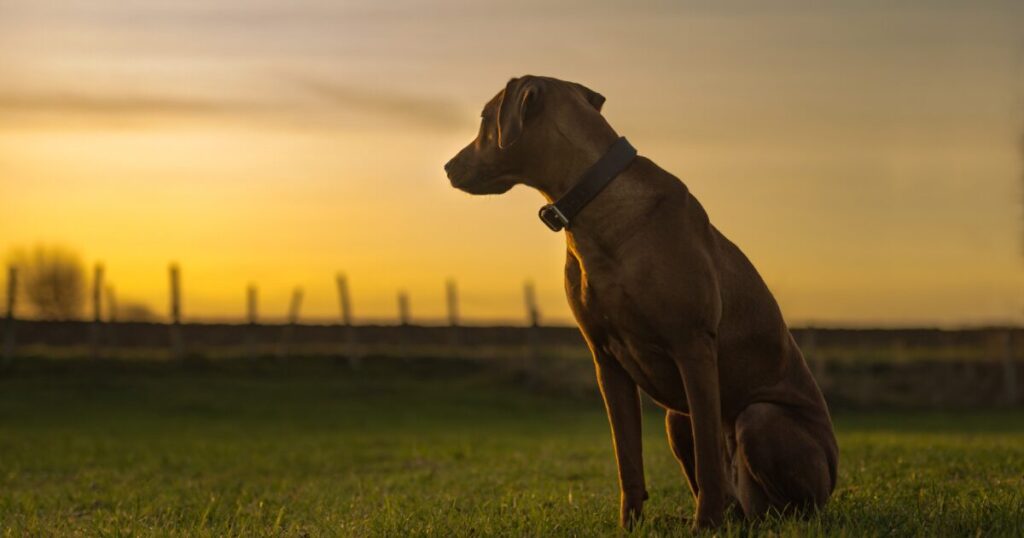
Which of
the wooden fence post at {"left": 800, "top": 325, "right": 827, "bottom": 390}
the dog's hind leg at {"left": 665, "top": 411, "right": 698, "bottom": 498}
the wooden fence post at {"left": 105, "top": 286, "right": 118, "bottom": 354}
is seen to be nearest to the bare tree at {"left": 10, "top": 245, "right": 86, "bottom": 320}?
the wooden fence post at {"left": 105, "top": 286, "right": 118, "bottom": 354}

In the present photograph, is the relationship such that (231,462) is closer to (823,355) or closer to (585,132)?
(585,132)

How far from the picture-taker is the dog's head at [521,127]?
5.57 m

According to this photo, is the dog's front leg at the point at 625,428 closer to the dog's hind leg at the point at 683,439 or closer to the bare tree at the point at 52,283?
the dog's hind leg at the point at 683,439

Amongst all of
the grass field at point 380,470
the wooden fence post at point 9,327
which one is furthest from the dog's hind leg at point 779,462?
the wooden fence post at point 9,327

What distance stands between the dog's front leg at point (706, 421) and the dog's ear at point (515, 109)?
1290mm

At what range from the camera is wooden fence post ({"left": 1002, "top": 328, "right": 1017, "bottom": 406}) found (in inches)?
1485

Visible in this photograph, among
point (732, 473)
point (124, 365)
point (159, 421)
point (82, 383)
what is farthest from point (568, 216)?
point (124, 365)

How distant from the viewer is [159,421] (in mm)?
29078

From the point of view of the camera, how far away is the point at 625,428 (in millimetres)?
6039

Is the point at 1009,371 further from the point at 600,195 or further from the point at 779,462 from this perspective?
the point at 600,195

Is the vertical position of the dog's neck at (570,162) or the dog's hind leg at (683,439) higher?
the dog's neck at (570,162)

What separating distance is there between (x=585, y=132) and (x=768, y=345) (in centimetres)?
148

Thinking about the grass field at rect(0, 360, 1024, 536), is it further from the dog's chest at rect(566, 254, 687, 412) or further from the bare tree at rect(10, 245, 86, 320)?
the bare tree at rect(10, 245, 86, 320)

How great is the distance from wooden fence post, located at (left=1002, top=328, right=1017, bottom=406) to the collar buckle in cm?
3568
